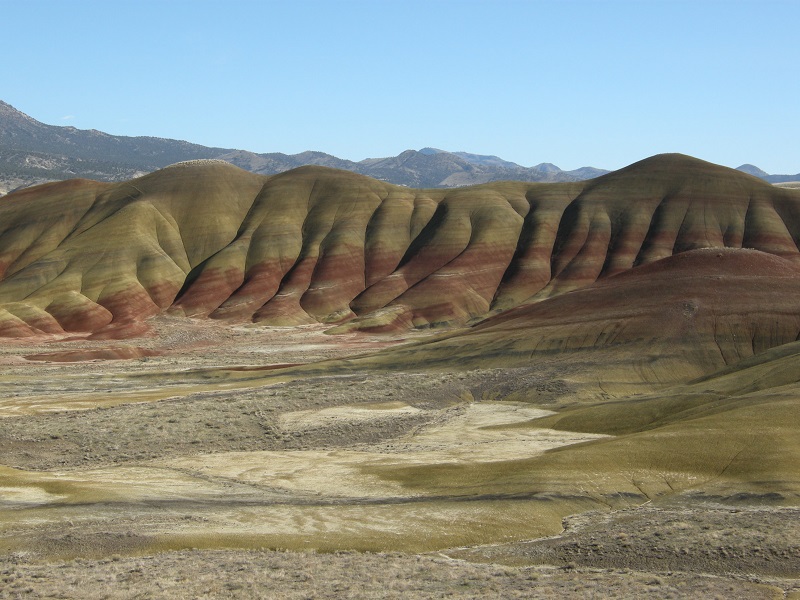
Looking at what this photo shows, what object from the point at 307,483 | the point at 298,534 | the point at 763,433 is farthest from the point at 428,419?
the point at 298,534

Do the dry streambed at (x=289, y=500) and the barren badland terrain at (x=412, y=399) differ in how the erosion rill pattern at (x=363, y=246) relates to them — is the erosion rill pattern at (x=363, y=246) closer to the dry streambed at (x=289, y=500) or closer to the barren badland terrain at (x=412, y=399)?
the barren badland terrain at (x=412, y=399)

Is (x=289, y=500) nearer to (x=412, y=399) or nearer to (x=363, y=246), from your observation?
(x=412, y=399)

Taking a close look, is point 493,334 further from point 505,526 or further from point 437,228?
point 437,228

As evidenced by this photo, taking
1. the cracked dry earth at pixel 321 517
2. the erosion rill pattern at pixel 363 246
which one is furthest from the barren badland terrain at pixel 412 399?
the erosion rill pattern at pixel 363 246

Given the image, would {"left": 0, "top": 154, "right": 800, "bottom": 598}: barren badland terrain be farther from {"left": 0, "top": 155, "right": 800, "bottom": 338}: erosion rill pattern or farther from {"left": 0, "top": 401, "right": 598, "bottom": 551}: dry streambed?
{"left": 0, "top": 155, "right": 800, "bottom": 338}: erosion rill pattern

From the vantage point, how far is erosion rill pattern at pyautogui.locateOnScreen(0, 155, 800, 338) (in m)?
160

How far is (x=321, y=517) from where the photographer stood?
39.0 meters

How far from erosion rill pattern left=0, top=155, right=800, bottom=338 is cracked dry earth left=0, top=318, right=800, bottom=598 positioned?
8095cm

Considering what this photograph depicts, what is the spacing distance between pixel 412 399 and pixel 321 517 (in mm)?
39721

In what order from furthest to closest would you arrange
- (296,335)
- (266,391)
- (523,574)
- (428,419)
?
(296,335), (266,391), (428,419), (523,574)

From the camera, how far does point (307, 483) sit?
47750 mm

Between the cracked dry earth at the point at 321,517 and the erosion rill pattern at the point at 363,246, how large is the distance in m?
81.0

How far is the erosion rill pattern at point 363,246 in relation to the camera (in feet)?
525

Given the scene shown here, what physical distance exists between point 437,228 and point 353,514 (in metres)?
146
